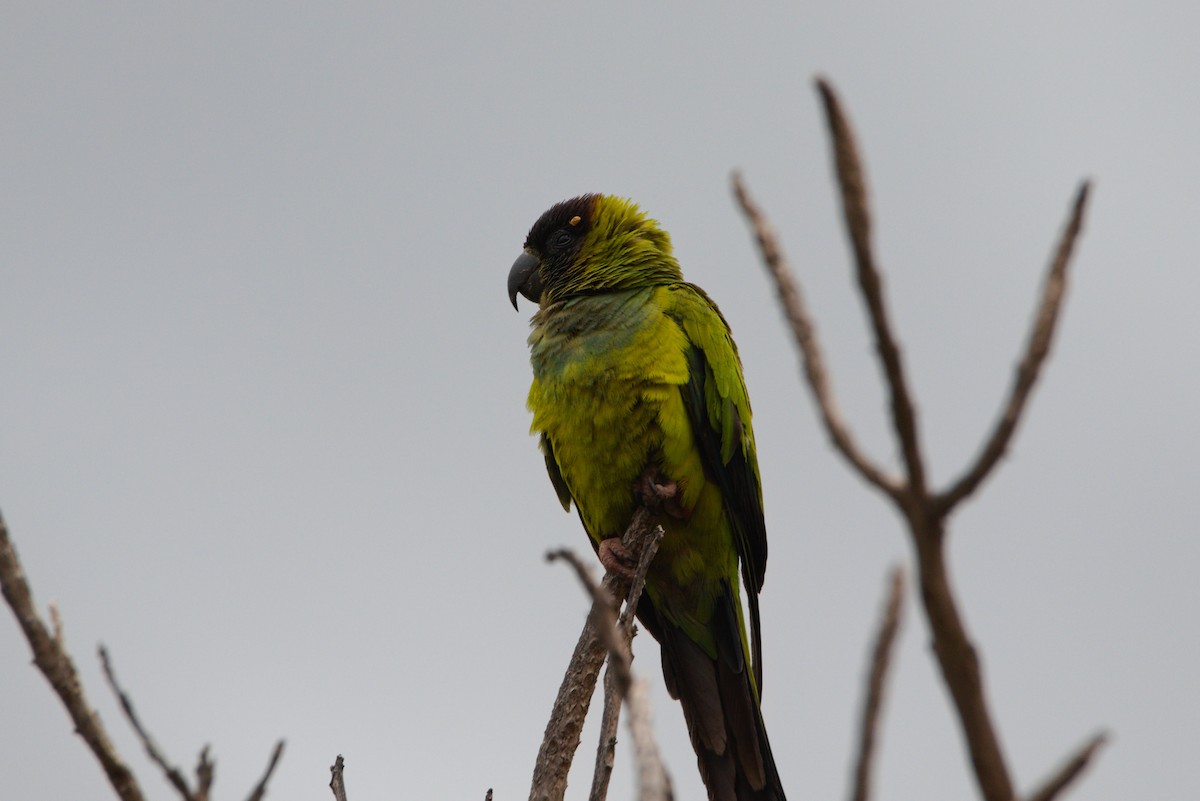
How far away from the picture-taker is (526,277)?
7.38 metres

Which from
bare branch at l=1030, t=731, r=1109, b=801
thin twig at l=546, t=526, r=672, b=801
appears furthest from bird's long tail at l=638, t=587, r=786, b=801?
bare branch at l=1030, t=731, r=1109, b=801

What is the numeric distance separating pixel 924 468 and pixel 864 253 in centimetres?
22

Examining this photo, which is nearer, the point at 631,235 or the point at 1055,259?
the point at 1055,259

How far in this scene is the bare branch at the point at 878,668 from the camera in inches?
40.8

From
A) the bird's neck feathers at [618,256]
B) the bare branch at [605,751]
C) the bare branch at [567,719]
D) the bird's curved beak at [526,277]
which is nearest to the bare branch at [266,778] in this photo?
the bare branch at [605,751]

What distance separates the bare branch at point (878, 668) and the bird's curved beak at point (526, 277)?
6370 mm

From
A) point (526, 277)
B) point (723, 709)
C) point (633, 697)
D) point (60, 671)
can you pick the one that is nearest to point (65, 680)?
point (60, 671)

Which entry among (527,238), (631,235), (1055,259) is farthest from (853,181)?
(527,238)

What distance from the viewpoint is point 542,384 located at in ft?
20.0

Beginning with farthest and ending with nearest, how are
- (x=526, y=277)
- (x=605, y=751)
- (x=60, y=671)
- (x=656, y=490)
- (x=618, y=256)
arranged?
(x=526, y=277) < (x=618, y=256) < (x=656, y=490) < (x=605, y=751) < (x=60, y=671)

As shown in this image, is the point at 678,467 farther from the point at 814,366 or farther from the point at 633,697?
the point at 814,366

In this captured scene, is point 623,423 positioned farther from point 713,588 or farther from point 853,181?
point 853,181

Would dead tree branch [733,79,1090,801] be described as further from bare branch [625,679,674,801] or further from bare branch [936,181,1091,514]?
bare branch [625,679,674,801]

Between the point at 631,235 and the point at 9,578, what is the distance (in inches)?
225
